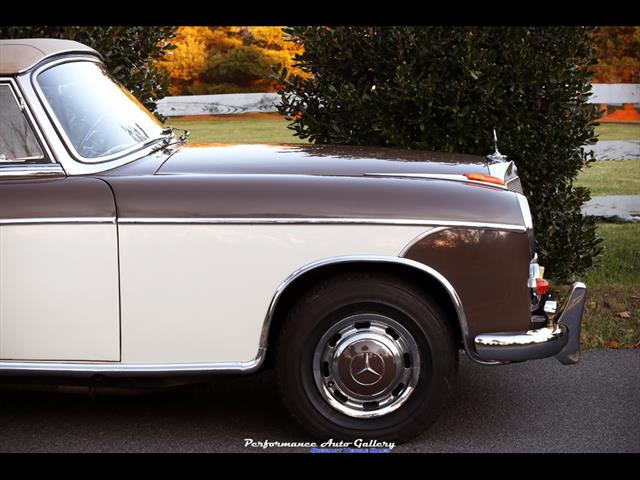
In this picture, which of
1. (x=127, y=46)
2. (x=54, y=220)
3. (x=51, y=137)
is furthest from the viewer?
(x=127, y=46)

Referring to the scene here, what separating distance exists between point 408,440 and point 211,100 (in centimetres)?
737

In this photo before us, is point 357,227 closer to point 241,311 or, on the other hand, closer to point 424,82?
point 241,311

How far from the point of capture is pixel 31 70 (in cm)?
458

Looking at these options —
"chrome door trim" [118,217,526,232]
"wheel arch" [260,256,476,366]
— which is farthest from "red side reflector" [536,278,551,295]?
"chrome door trim" [118,217,526,232]

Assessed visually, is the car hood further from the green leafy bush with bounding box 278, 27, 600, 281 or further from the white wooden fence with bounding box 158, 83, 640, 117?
the white wooden fence with bounding box 158, 83, 640, 117

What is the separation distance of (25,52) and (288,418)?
2142mm

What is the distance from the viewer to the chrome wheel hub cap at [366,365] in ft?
14.2

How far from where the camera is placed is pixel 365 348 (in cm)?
433

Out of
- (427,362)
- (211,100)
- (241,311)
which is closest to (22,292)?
(241,311)

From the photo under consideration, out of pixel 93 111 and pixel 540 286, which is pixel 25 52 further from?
pixel 540 286

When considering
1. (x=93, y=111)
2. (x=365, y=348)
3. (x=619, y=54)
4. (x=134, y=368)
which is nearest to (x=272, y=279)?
(x=365, y=348)

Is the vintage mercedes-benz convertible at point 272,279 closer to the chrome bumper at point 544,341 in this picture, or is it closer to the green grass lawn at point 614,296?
the chrome bumper at point 544,341

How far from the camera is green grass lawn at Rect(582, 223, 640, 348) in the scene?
6.39 m

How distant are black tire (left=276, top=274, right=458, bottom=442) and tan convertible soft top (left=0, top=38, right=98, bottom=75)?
1.67 m
